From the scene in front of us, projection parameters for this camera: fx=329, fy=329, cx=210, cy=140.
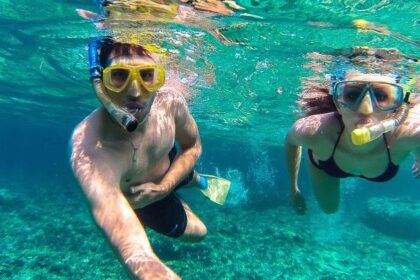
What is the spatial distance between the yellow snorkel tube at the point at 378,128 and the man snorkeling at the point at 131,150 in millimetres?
2469

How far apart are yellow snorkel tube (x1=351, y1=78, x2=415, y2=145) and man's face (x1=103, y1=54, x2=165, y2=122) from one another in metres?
2.69

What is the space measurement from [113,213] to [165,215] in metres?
3.07

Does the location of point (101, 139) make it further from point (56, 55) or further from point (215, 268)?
point (56, 55)

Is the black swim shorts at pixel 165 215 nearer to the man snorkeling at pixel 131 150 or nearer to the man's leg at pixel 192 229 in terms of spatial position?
the man snorkeling at pixel 131 150

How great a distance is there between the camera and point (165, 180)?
477cm

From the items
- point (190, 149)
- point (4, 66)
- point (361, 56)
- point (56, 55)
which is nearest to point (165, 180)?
point (190, 149)

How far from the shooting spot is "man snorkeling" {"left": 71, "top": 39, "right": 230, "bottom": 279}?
3055mm

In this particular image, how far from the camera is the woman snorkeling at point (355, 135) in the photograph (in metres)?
4.98

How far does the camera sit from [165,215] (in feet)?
20.1

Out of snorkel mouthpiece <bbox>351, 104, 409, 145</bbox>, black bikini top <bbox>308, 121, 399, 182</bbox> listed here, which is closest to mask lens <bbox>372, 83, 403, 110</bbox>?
snorkel mouthpiece <bbox>351, 104, 409, 145</bbox>

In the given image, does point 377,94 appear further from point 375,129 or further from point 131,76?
point 131,76

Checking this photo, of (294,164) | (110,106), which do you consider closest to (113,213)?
(110,106)

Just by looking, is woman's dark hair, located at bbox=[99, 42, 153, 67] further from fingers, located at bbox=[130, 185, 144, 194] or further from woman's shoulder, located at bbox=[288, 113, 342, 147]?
woman's shoulder, located at bbox=[288, 113, 342, 147]

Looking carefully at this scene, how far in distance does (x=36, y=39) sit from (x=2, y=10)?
2975 mm
